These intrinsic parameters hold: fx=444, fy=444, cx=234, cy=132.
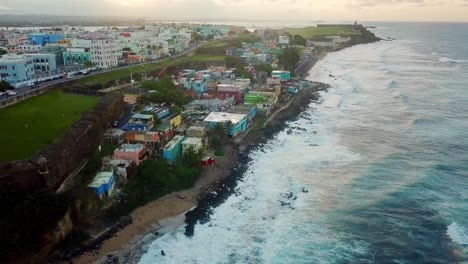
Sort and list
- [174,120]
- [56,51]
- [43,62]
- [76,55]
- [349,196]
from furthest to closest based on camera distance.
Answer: [56,51] < [76,55] < [43,62] < [174,120] < [349,196]

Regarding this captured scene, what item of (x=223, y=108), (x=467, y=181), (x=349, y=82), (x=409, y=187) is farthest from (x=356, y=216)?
(x=349, y=82)


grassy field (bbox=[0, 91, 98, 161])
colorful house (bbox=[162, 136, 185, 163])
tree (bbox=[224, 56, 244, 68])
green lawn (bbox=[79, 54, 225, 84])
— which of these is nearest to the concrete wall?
grassy field (bbox=[0, 91, 98, 161])

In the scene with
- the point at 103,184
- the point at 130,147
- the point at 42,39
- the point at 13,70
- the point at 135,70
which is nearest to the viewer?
the point at 103,184

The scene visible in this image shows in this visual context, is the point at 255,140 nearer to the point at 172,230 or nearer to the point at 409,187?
the point at 409,187

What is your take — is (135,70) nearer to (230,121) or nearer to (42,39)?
(230,121)

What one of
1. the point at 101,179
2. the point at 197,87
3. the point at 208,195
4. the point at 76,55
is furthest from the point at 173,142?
the point at 76,55

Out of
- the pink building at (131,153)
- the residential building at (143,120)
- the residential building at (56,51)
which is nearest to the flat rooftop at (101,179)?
the pink building at (131,153)
